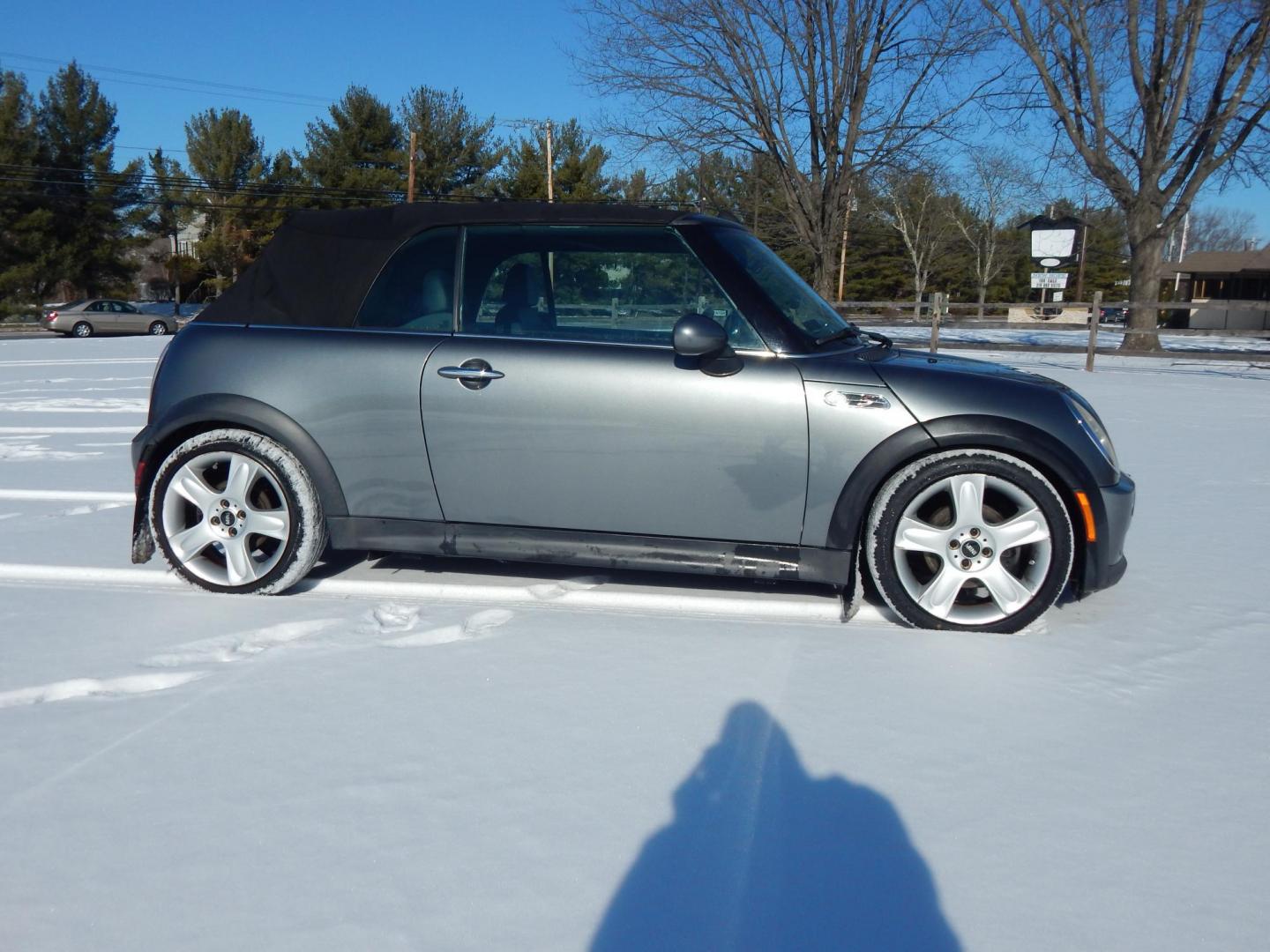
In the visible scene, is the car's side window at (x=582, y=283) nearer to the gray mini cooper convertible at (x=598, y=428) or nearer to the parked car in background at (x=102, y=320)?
the gray mini cooper convertible at (x=598, y=428)

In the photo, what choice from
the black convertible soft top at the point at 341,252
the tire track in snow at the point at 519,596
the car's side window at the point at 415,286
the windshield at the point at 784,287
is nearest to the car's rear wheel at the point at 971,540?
the tire track in snow at the point at 519,596

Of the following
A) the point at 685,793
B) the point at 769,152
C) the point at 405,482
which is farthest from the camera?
the point at 769,152

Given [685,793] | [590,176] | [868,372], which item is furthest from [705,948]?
[590,176]

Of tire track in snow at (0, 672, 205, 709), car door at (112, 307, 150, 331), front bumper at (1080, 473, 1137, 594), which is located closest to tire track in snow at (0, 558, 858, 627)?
front bumper at (1080, 473, 1137, 594)

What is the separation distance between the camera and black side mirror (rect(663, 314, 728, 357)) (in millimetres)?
3285

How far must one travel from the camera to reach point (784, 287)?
12.4 feet

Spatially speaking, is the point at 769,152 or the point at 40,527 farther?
the point at 769,152

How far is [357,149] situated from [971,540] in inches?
1886

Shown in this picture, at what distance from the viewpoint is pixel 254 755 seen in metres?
2.54

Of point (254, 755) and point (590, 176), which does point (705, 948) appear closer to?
point (254, 755)

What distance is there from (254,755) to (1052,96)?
Result: 24.6 meters

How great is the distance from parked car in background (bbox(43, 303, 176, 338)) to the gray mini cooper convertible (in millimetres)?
32019

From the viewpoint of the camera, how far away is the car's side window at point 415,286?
147 inches

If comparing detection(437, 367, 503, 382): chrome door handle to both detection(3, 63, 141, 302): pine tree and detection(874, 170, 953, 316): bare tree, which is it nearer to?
detection(3, 63, 141, 302): pine tree
